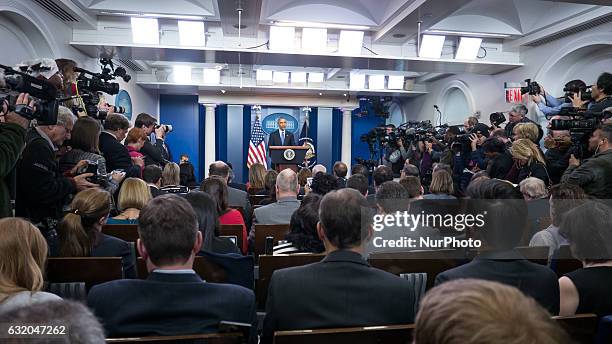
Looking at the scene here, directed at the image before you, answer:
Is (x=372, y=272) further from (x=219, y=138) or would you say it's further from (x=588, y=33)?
(x=219, y=138)

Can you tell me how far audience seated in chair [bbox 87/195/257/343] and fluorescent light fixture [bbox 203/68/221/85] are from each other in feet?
30.2

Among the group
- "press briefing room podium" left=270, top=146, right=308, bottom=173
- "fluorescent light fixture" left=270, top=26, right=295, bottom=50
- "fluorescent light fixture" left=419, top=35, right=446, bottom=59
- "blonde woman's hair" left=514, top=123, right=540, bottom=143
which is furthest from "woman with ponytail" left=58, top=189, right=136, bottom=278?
"press briefing room podium" left=270, top=146, right=308, bottom=173

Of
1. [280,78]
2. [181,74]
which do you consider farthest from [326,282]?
[181,74]

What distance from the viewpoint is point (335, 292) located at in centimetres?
156

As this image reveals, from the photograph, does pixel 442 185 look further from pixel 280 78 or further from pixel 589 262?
pixel 280 78

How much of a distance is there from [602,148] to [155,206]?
10.3ft

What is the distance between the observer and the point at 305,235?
2.50 metres

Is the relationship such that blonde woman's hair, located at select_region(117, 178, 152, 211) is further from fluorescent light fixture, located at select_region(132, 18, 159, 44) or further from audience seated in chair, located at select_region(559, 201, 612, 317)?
fluorescent light fixture, located at select_region(132, 18, 159, 44)

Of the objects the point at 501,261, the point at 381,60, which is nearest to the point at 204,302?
the point at 501,261

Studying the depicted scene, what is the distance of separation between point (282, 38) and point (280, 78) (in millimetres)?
4014

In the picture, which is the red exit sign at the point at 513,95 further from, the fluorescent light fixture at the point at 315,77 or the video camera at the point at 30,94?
the video camera at the point at 30,94

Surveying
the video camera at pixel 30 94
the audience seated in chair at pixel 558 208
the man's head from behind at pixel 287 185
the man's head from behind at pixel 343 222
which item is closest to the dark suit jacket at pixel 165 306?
the man's head from behind at pixel 343 222

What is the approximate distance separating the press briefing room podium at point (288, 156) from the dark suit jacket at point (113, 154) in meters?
5.08

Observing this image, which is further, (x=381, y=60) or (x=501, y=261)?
(x=381, y=60)
